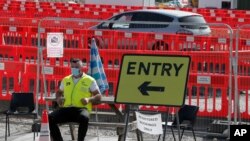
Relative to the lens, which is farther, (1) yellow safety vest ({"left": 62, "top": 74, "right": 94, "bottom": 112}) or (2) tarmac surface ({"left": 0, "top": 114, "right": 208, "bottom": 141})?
(2) tarmac surface ({"left": 0, "top": 114, "right": 208, "bottom": 141})

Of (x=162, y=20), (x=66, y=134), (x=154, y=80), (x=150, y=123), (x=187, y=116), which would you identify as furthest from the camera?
(x=162, y=20)

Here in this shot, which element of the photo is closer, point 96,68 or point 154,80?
point 154,80

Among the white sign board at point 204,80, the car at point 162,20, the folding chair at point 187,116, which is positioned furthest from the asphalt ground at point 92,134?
the car at point 162,20

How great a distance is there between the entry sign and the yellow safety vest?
1.70 meters

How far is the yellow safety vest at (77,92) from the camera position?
1209 centimetres

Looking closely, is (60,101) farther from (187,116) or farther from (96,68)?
(187,116)

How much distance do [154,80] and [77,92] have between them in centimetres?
209

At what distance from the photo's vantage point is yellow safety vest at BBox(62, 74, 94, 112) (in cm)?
1209

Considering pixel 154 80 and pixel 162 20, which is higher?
pixel 154 80

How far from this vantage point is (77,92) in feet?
39.7

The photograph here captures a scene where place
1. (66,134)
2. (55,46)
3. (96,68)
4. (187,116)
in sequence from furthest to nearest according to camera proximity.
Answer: (55,46) → (66,134) → (96,68) → (187,116)

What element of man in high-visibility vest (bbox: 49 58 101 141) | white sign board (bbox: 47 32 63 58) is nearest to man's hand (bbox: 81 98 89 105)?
man in high-visibility vest (bbox: 49 58 101 141)

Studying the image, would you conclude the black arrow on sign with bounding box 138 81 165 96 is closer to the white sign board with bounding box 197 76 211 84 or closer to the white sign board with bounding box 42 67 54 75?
the white sign board with bounding box 197 76 211 84

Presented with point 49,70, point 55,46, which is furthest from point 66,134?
point 49,70
